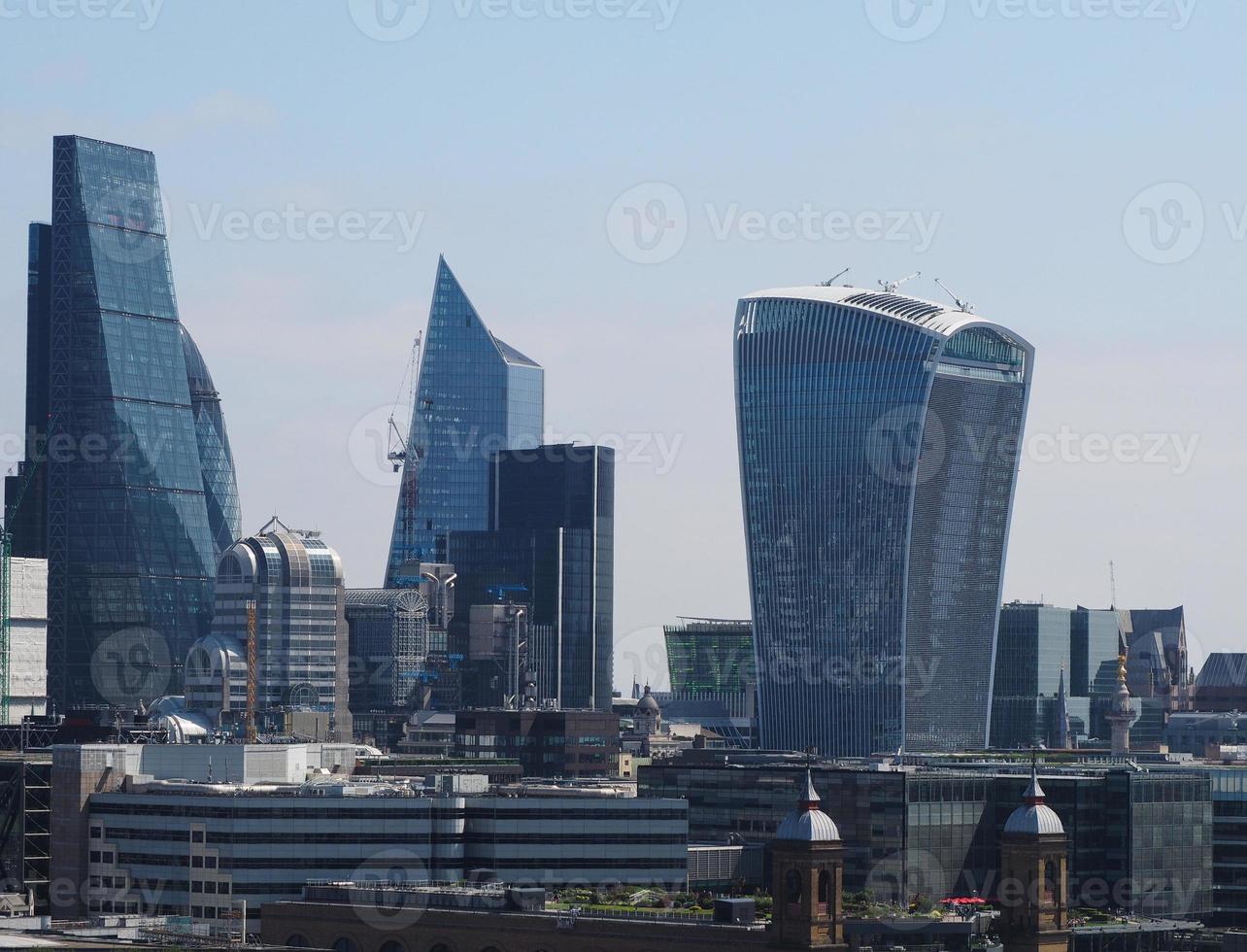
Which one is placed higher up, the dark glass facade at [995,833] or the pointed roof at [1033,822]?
the pointed roof at [1033,822]

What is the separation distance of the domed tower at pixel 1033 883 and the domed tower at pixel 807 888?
9.05 metres

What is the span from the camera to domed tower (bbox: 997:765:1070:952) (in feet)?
423

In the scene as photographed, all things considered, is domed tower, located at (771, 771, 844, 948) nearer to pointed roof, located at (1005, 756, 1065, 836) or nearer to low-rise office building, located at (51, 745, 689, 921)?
pointed roof, located at (1005, 756, 1065, 836)

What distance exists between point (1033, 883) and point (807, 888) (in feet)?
40.5

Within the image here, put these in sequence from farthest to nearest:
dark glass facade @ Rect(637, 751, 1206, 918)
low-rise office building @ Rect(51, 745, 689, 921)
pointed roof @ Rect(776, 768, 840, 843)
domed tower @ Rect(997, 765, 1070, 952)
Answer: dark glass facade @ Rect(637, 751, 1206, 918) → low-rise office building @ Rect(51, 745, 689, 921) → domed tower @ Rect(997, 765, 1070, 952) → pointed roof @ Rect(776, 768, 840, 843)

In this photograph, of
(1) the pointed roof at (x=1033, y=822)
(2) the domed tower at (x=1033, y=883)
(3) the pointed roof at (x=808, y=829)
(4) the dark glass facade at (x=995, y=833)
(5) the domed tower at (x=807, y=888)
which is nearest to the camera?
(5) the domed tower at (x=807, y=888)

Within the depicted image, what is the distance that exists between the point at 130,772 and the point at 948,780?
62.2m

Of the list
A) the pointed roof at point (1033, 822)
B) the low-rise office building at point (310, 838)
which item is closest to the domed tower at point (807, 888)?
the pointed roof at point (1033, 822)

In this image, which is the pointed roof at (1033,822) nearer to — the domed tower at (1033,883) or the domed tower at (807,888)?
the domed tower at (1033,883)

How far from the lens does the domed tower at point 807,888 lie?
126 metres

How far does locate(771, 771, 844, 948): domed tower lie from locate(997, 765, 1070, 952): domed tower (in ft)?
29.7

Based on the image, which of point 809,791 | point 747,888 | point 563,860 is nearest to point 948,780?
point 747,888

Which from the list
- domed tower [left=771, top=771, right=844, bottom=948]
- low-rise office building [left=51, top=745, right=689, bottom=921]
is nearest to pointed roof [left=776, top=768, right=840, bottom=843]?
domed tower [left=771, top=771, right=844, bottom=948]

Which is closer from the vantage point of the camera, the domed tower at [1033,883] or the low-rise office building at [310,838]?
the domed tower at [1033,883]
